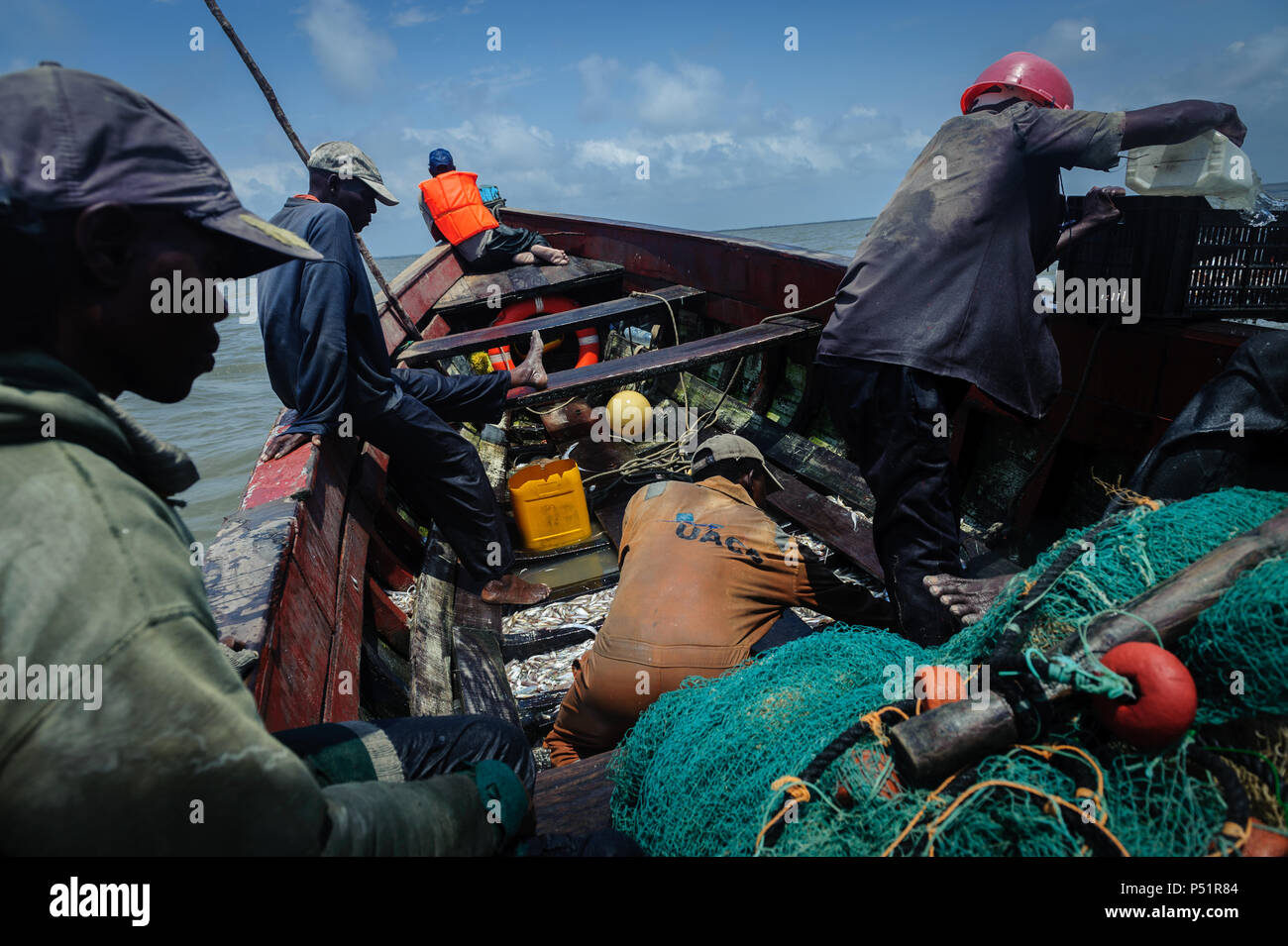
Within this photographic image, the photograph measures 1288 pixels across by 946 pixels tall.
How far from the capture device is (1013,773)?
1.24 metres

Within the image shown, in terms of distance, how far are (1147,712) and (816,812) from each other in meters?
0.61

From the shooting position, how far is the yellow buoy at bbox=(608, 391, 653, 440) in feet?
17.2

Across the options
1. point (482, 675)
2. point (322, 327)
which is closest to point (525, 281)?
point (322, 327)

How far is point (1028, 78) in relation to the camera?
277cm

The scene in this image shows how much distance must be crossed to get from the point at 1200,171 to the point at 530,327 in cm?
419

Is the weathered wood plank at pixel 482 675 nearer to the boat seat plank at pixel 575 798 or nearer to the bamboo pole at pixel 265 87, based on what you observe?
the boat seat plank at pixel 575 798

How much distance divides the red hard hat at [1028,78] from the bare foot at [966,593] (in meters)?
1.99

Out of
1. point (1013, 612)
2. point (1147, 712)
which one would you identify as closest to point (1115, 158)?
point (1013, 612)

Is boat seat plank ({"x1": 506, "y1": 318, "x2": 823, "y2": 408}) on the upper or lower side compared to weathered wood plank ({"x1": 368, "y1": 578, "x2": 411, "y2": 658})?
upper

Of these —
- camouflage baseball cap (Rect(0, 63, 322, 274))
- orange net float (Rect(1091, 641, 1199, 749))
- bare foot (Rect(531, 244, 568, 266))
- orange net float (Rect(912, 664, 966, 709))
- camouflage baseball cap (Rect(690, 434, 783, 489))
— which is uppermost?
bare foot (Rect(531, 244, 568, 266))

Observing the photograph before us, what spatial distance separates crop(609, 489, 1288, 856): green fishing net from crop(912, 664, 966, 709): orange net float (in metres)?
0.02

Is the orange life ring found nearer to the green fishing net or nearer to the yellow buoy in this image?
the yellow buoy

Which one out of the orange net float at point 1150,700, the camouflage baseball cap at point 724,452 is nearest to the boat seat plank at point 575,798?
the orange net float at point 1150,700

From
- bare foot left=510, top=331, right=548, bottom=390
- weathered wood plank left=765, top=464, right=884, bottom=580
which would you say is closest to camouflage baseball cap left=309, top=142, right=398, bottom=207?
bare foot left=510, top=331, right=548, bottom=390
